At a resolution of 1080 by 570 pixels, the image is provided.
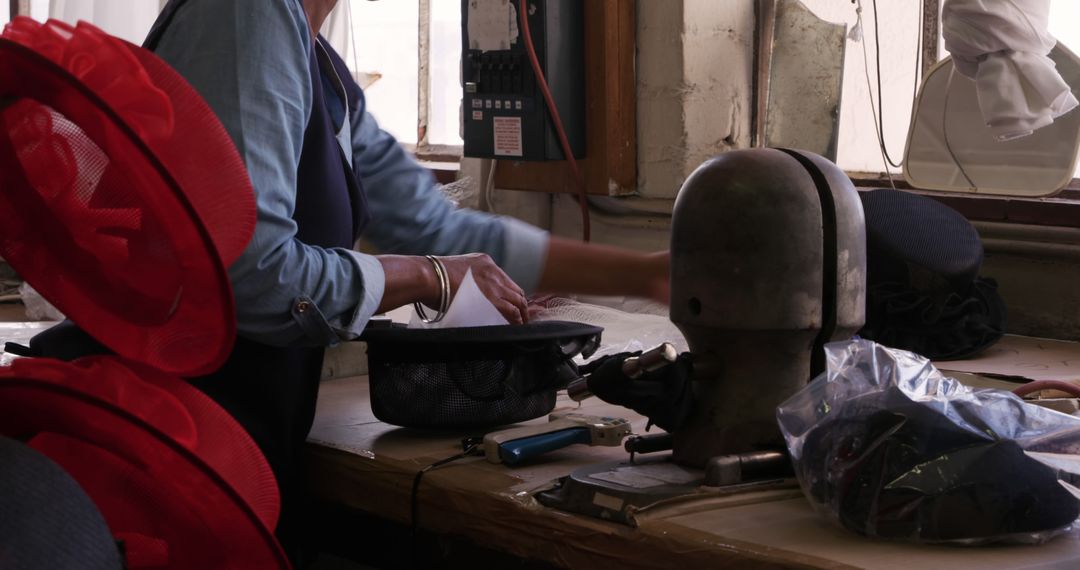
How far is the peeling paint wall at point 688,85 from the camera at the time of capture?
2584 millimetres

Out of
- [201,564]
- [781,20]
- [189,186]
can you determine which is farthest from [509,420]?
[781,20]

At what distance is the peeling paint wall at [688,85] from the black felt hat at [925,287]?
610mm

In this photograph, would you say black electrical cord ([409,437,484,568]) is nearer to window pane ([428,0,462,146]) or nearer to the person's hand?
the person's hand

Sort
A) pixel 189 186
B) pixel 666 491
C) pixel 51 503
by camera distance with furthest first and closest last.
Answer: pixel 666 491, pixel 189 186, pixel 51 503

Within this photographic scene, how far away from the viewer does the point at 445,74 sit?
12.1 feet

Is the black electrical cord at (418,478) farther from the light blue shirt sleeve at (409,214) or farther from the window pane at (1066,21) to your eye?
the window pane at (1066,21)

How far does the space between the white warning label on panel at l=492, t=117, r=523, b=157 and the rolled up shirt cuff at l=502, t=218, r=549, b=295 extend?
989 millimetres

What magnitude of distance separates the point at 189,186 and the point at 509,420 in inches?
23.5

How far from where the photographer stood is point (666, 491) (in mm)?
1149

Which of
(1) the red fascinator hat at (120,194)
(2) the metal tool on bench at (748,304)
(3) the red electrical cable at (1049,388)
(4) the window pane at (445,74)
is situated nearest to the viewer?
(1) the red fascinator hat at (120,194)

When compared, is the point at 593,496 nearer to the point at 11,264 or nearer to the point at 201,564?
the point at 201,564

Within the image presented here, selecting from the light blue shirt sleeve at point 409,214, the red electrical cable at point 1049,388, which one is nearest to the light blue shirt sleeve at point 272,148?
the light blue shirt sleeve at point 409,214

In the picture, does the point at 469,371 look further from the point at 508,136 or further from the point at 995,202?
the point at 508,136

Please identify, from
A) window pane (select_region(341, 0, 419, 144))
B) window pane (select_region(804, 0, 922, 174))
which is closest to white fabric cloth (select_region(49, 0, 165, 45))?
window pane (select_region(341, 0, 419, 144))
